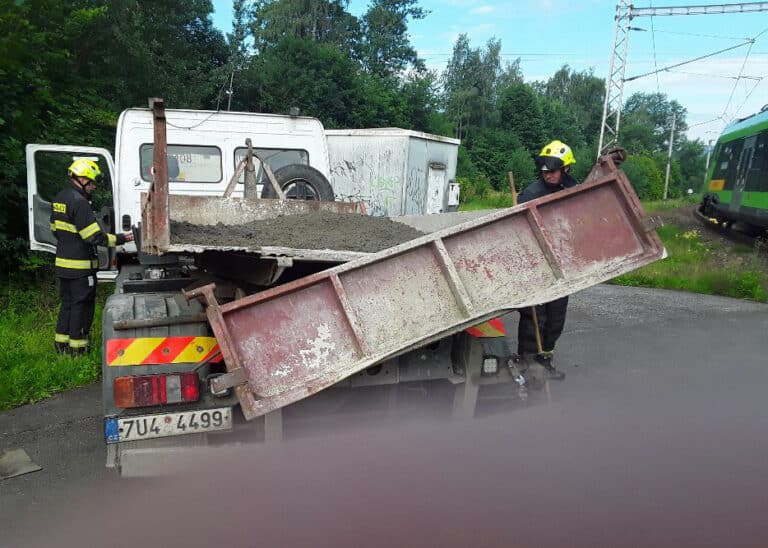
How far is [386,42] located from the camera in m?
39.4

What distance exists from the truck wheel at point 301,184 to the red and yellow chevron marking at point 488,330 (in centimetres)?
260

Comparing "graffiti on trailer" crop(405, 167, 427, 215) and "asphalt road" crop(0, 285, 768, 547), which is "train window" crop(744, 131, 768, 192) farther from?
"asphalt road" crop(0, 285, 768, 547)

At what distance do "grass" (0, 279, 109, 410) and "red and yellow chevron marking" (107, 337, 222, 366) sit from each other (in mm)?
2393

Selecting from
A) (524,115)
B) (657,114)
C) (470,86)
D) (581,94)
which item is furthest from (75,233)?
(657,114)

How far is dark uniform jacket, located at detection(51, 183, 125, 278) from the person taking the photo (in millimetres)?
5566

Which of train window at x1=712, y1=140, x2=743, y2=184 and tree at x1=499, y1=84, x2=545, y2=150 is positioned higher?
tree at x1=499, y1=84, x2=545, y2=150

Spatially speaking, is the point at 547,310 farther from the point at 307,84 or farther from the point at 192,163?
the point at 307,84

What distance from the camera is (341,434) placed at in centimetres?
367

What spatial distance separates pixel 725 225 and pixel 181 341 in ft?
60.7

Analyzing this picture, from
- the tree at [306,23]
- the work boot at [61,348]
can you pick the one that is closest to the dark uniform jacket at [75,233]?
the work boot at [61,348]

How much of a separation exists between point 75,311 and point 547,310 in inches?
159

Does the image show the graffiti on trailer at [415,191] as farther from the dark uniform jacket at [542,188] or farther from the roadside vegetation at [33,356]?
the dark uniform jacket at [542,188]

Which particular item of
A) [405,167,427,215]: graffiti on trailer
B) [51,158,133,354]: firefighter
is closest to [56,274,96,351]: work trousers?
[51,158,133,354]: firefighter

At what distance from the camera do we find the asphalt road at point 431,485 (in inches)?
119
